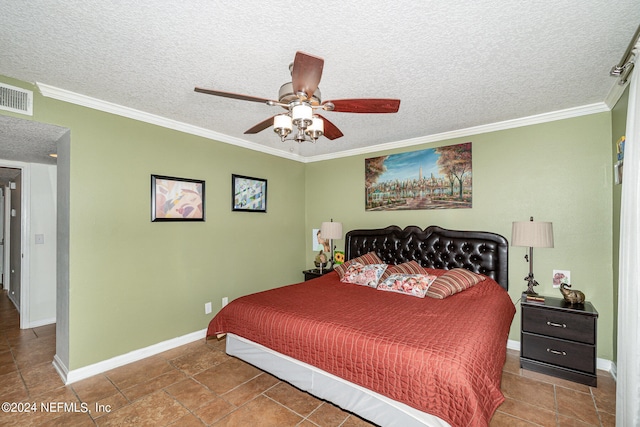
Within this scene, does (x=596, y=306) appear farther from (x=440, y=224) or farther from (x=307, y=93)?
(x=307, y=93)

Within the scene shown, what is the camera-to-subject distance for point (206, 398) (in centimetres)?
244

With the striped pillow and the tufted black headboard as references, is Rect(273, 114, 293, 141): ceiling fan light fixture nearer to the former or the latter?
the striped pillow

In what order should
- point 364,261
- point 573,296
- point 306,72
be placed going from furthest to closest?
point 364,261
point 573,296
point 306,72

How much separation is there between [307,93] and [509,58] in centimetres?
Result: 152

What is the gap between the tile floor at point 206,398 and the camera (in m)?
2.17

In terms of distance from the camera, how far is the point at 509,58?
211 cm

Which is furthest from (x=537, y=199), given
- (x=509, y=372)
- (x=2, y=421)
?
(x=2, y=421)

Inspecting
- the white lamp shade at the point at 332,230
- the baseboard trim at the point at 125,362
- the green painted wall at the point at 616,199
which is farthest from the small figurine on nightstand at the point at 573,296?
the white lamp shade at the point at 332,230

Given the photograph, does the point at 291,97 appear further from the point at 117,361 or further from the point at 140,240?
the point at 117,361

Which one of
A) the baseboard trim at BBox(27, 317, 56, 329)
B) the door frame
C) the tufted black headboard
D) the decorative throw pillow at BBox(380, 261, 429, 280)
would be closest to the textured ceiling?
the tufted black headboard

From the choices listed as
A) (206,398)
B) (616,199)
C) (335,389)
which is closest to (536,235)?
(616,199)

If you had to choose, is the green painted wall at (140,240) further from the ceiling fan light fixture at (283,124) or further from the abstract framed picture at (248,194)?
the ceiling fan light fixture at (283,124)

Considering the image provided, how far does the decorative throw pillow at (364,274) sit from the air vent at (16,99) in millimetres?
3503

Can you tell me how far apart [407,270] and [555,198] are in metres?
1.76
